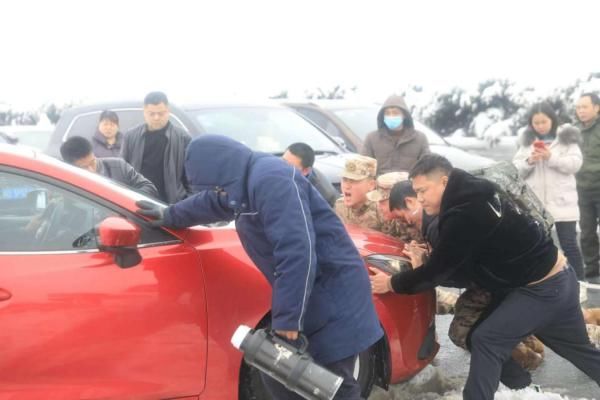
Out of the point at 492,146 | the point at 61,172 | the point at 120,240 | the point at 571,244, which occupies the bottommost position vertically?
the point at 492,146

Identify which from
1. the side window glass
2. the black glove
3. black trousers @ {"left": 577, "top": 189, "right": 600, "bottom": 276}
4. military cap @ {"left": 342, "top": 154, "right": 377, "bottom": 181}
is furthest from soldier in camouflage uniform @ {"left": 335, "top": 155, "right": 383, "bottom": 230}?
black trousers @ {"left": 577, "top": 189, "right": 600, "bottom": 276}

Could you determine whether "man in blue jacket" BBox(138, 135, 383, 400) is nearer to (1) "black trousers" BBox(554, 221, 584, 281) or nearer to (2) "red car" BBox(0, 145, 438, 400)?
(2) "red car" BBox(0, 145, 438, 400)

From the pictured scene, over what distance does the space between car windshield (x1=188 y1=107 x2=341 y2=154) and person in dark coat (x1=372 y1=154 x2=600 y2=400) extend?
3.59 m

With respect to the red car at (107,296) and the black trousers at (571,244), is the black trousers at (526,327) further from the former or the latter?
the black trousers at (571,244)

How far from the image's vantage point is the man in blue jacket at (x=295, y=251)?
267 centimetres

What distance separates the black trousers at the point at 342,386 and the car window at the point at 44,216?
835mm

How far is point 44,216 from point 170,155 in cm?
282

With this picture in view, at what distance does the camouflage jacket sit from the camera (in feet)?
15.2

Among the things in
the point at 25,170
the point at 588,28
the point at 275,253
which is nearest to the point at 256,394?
the point at 275,253

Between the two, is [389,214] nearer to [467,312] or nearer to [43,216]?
[467,312]

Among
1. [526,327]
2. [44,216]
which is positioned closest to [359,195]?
[526,327]

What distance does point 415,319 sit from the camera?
3.87 metres

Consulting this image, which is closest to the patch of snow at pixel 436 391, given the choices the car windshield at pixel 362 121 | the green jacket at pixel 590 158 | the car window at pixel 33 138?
the green jacket at pixel 590 158

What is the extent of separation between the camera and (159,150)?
6031mm
